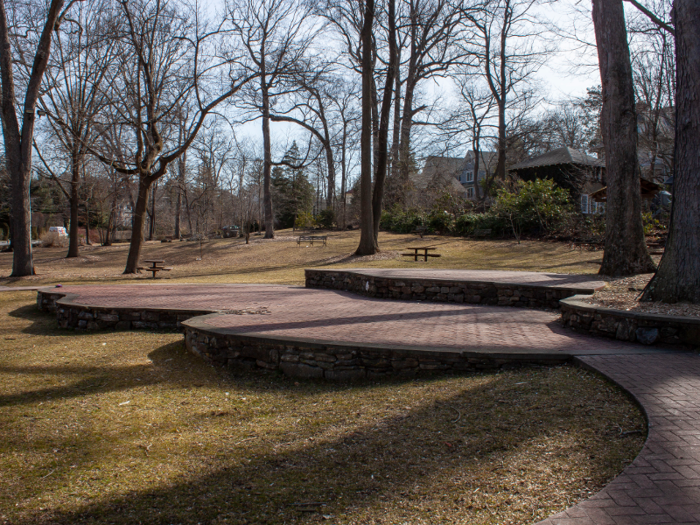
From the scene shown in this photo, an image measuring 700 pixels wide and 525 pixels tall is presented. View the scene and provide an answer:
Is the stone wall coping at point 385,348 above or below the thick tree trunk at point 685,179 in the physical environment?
below

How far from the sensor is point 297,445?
11.0 feet

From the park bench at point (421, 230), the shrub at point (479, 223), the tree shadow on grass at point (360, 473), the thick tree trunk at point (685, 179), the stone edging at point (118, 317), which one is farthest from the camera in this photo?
the park bench at point (421, 230)

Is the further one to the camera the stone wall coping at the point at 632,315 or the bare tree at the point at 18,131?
the bare tree at the point at 18,131

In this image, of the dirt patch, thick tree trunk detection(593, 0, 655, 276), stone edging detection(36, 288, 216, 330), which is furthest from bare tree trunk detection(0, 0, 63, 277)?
the dirt patch

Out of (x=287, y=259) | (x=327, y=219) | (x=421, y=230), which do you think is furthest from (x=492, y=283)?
(x=327, y=219)

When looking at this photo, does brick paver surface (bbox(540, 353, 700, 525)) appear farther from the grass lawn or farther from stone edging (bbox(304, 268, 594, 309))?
stone edging (bbox(304, 268, 594, 309))

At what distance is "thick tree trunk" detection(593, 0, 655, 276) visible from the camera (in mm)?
9281

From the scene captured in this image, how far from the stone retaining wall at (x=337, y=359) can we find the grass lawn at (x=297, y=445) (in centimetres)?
16

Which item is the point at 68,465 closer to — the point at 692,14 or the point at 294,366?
the point at 294,366

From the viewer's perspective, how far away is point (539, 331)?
18.8ft

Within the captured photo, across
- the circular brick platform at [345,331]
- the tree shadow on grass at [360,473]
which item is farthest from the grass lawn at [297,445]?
the circular brick platform at [345,331]

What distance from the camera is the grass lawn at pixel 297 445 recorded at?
98.3 inches

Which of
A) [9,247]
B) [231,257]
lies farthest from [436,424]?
[9,247]

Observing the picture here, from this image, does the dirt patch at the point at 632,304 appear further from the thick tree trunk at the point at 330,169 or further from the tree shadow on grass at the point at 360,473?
the thick tree trunk at the point at 330,169
